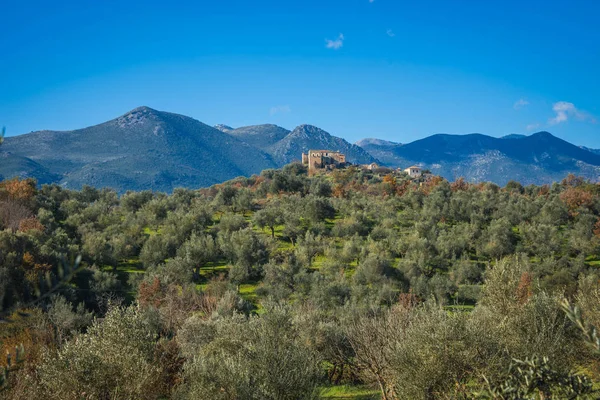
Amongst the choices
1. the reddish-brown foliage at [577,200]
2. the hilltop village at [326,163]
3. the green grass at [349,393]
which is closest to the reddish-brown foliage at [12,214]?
the green grass at [349,393]

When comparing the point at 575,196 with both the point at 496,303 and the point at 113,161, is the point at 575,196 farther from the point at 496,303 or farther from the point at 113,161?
the point at 113,161

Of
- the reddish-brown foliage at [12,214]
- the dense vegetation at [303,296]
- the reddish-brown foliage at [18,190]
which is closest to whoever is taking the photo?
the dense vegetation at [303,296]

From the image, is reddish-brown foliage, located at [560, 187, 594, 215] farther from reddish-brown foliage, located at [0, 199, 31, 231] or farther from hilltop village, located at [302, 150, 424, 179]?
reddish-brown foliage, located at [0, 199, 31, 231]

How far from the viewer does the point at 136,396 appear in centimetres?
1445

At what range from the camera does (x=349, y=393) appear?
21719mm

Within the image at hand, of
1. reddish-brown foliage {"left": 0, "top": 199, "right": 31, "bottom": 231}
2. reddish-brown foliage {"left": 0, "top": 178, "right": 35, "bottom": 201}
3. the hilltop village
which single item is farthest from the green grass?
the hilltop village

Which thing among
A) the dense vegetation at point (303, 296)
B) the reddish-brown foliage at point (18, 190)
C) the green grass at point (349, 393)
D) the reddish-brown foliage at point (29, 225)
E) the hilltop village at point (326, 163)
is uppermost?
the hilltop village at point (326, 163)

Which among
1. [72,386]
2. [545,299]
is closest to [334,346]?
[545,299]

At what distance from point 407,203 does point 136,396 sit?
218ft

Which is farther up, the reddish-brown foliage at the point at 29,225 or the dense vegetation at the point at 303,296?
the reddish-brown foliage at the point at 29,225

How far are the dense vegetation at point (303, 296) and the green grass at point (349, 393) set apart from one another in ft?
0.58

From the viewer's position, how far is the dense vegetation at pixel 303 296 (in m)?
14.3

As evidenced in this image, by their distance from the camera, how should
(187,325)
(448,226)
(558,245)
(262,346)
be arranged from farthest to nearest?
(448,226)
(558,245)
(187,325)
(262,346)

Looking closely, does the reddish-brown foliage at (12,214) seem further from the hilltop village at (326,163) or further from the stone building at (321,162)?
the stone building at (321,162)
